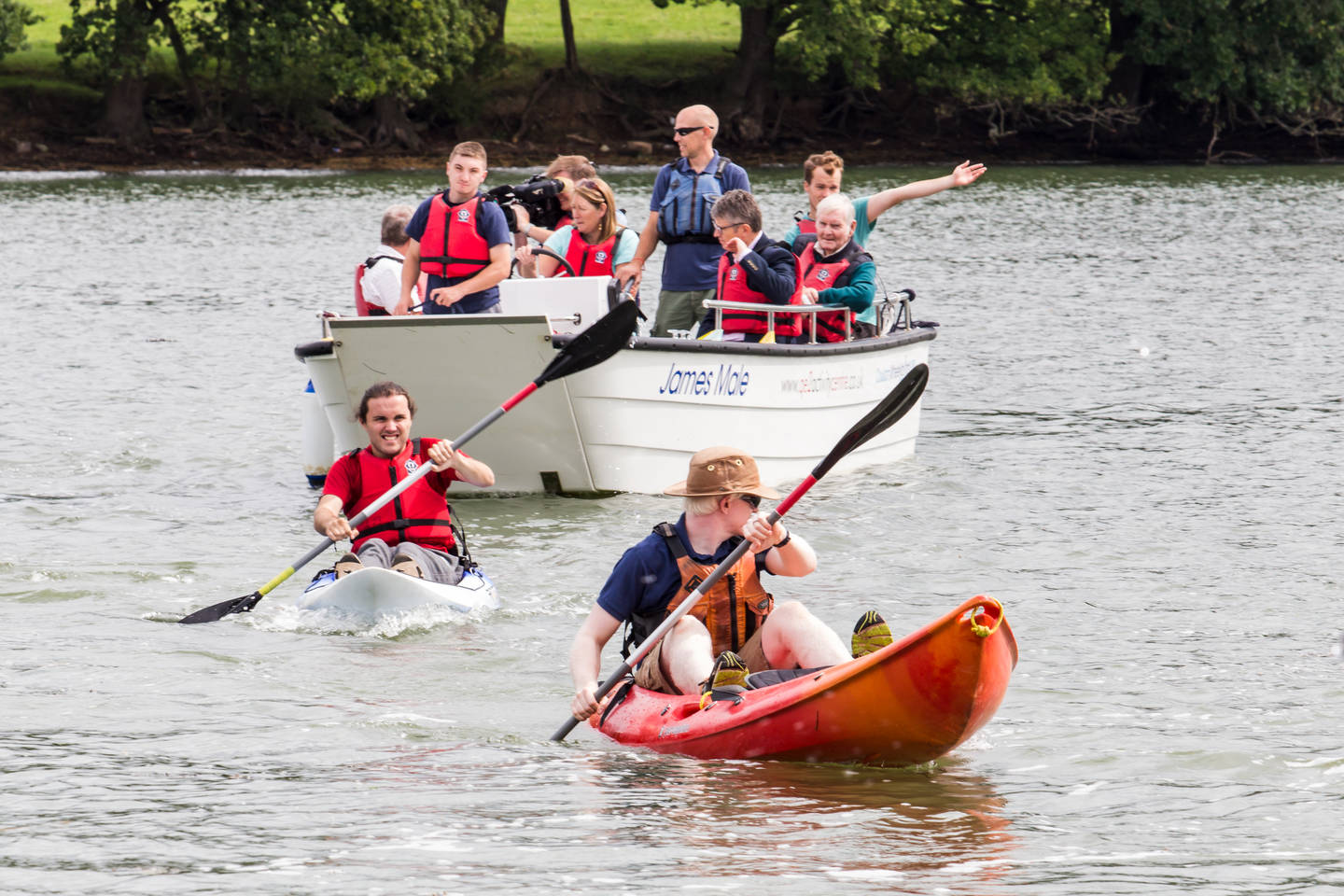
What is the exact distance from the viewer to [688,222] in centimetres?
1109

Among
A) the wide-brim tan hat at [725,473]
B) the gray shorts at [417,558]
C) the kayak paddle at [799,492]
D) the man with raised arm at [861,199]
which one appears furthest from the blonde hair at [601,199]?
the wide-brim tan hat at [725,473]

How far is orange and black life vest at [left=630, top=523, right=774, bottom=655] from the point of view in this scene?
6.24m

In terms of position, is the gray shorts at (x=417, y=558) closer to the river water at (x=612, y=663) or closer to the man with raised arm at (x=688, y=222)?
the river water at (x=612, y=663)

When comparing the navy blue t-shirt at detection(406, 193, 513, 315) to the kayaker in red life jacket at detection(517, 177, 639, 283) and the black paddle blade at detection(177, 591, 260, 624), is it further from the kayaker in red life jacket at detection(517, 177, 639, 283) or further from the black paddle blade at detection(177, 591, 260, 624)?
the black paddle blade at detection(177, 591, 260, 624)

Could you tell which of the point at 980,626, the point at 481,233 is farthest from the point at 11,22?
Result: the point at 980,626

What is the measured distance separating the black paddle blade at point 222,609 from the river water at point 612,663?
0.31 ft

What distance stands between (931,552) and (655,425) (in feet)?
6.09

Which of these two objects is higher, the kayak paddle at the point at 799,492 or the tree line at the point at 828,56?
the tree line at the point at 828,56

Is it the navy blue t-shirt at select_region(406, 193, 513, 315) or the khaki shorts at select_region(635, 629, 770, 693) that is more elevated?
the navy blue t-shirt at select_region(406, 193, 513, 315)

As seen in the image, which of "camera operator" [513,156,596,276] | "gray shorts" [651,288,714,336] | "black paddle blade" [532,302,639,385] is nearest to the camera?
"black paddle blade" [532,302,639,385]

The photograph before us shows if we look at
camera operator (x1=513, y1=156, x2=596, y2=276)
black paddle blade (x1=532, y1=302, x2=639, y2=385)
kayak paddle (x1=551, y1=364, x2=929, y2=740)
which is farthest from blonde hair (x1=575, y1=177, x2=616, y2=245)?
kayak paddle (x1=551, y1=364, x2=929, y2=740)

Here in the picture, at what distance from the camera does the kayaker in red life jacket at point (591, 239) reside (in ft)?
36.3

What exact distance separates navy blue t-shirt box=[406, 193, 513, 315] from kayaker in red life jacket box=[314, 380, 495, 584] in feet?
7.20

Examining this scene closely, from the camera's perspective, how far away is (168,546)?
33.3ft
